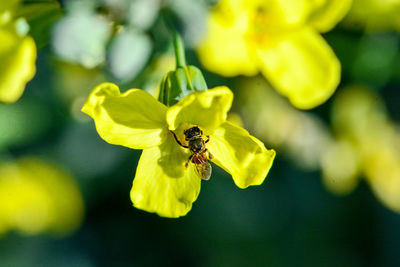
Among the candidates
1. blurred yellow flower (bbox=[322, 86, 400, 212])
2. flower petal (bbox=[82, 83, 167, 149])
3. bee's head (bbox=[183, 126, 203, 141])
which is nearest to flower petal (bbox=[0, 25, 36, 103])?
flower petal (bbox=[82, 83, 167, 149])

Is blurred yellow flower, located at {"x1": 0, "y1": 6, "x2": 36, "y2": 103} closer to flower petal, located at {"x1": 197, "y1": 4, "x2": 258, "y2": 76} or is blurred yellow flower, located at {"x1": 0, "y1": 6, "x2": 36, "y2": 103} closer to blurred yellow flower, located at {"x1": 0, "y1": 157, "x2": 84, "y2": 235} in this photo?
flower petal, located at {"x1": 197, "y1": 4, "x2": 258, "y2": 76}

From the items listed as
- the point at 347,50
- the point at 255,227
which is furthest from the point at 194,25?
the point at 255,227

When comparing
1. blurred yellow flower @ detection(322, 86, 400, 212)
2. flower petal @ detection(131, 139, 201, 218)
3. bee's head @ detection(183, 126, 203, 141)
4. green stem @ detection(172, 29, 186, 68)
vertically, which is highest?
green stem @ detection(172, 29, 186, 68)

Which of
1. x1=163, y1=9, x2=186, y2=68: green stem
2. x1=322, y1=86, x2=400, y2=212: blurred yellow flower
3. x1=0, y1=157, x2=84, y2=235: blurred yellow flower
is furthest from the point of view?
x1=0, y1=157, x2=84, y2=235: blurred yellow flower

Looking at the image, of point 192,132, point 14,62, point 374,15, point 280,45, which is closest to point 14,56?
point 14,62

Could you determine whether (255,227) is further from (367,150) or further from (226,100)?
(226,100)

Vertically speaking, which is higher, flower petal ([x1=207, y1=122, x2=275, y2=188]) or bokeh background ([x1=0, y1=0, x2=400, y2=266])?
flower petal ([x1=207, y1=122, x2=275, y2=188])

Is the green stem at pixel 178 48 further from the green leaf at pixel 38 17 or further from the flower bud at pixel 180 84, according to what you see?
the green leaf at pixel 38 17

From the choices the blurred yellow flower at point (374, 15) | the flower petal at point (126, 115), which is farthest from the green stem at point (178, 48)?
the blurred yellow flower at point (374, 15)
